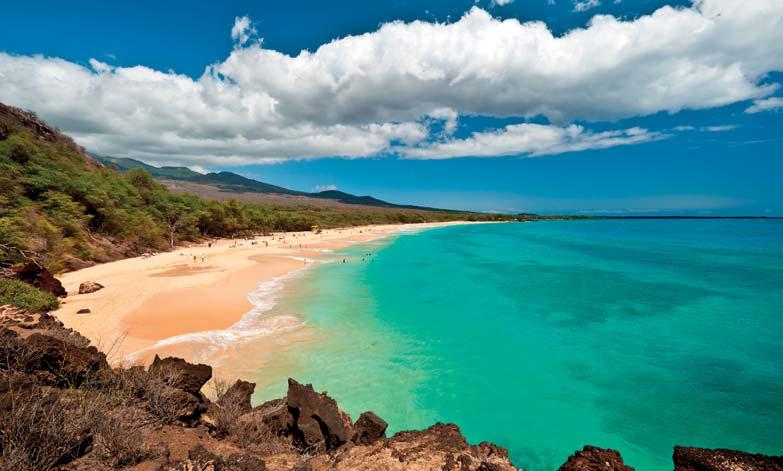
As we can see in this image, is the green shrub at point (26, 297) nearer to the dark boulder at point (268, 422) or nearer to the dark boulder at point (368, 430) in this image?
the dark boulder at point (268, 422)

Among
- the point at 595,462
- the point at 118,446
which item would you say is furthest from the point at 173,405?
the point at 595,462

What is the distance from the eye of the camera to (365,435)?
6.27m

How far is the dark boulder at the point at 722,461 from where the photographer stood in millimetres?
4297

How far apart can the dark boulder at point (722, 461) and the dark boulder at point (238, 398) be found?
723 cm

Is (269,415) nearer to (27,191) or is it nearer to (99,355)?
(99,355)

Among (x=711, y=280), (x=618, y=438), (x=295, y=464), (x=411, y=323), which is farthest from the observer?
(x=711, y=280)

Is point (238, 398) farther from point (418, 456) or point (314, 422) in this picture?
point (418, 456)

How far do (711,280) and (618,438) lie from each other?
31.6 m

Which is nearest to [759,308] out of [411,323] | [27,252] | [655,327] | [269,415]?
[655,327]

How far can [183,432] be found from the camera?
551cm

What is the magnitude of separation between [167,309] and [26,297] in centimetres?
512

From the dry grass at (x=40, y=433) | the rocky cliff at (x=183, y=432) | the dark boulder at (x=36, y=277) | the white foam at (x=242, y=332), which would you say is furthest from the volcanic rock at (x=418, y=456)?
the dark boulder at (x=36, y=277)

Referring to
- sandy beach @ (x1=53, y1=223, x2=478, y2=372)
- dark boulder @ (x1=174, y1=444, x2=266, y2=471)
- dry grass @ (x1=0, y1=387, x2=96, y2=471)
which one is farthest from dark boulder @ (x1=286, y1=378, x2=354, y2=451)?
sandy beach @ (x1=53, y1=223, x2=478, y2=372)

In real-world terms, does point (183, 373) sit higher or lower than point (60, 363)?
lower
